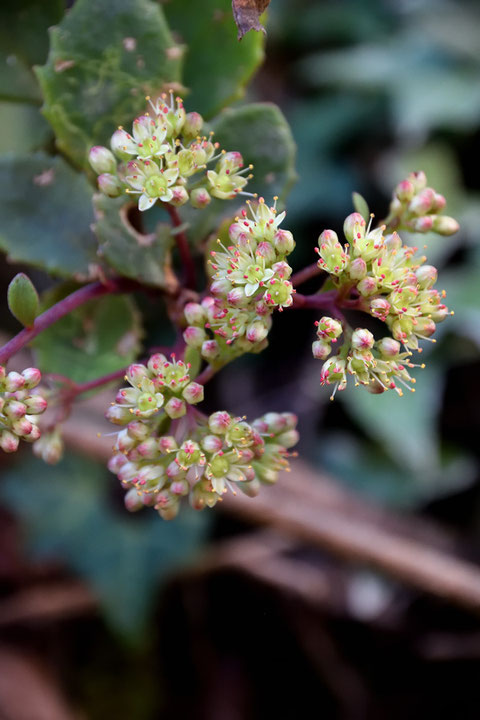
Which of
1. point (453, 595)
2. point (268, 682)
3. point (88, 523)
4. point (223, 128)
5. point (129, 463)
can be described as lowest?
point (268, 682)

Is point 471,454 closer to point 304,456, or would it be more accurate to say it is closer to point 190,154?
point 304,456

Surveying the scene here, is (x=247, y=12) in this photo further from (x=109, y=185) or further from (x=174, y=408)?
(x=174, y=408)

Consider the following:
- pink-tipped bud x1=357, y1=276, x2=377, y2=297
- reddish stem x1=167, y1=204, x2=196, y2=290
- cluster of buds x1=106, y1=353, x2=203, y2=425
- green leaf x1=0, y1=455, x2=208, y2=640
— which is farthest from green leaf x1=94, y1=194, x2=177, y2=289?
green leaf x1=0, y1=455, x2=208, y2=640

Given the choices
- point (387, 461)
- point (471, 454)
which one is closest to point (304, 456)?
point (387, 461)

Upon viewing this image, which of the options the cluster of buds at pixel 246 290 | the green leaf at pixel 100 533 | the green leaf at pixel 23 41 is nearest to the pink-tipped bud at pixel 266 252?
the cluster of buds at pixel 246 290

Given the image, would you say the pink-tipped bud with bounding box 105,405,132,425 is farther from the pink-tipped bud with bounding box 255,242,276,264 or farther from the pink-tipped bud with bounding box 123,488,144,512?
the pink-tipped bud with bounding box 255,242,276,264

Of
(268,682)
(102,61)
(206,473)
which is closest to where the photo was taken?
(206,473)
